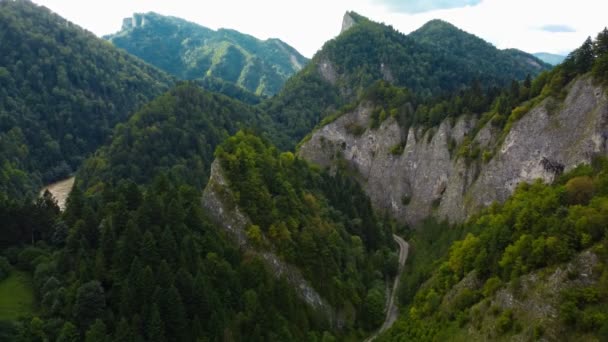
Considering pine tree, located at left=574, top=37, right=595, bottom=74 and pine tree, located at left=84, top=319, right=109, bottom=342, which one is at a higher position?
pine tree, located at left=574, top=37, right=595, bottom=74

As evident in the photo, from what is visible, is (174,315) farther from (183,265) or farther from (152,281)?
(183,265)

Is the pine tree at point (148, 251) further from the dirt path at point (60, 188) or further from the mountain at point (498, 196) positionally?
the dirt path at point (60, 188)


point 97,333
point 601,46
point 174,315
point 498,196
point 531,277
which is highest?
point 601,46

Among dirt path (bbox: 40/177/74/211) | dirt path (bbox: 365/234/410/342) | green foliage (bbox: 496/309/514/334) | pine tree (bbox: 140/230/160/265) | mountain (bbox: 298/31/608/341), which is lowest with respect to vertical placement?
dirt path (bbox: 40/177/74/211)

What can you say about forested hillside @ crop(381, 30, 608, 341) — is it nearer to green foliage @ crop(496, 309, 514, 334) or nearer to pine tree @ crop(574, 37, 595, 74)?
green foliage @ crop(496, 309, 514, 334)

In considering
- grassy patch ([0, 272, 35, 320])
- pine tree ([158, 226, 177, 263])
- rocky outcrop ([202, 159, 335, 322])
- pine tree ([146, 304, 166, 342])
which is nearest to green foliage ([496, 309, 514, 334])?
rocky outcrop ([202, 159, 335, 322])

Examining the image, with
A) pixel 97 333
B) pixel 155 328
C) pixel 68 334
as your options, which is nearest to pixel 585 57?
pixel 155 328
